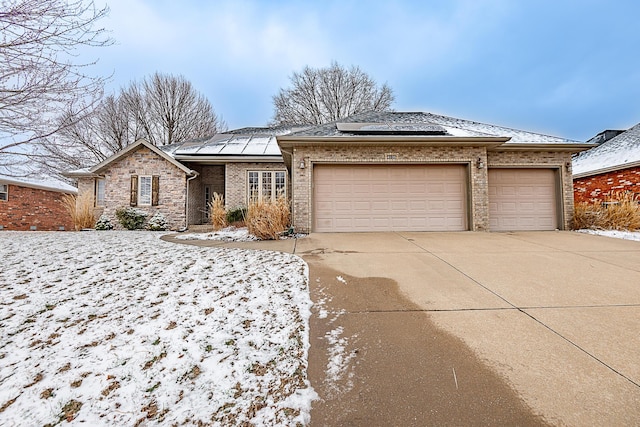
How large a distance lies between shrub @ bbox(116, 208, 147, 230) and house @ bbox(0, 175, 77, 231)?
160 inches

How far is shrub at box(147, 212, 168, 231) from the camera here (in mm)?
10217

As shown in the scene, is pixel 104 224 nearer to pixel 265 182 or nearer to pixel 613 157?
pixel 265 182

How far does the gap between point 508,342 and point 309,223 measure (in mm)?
6169

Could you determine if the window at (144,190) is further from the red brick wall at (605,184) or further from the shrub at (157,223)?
the red brick wall at (605,184)

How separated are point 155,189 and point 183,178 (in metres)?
1.19

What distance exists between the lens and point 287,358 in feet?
6.49

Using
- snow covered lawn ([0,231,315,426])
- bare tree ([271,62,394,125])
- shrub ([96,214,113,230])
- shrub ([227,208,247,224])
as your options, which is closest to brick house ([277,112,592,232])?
shrub ([227,208,247,224])

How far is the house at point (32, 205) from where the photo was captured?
12133mm

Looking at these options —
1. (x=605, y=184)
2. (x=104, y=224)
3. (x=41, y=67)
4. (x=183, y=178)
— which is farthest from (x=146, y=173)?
(x=605, y=184)

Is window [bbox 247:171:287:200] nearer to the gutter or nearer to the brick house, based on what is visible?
the gutter

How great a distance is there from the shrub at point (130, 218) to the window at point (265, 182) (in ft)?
13.9

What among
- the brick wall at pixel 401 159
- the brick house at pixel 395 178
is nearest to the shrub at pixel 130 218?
the brick house at pixel 395 178

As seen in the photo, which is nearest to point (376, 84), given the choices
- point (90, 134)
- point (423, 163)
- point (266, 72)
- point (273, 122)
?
point (273, 122)

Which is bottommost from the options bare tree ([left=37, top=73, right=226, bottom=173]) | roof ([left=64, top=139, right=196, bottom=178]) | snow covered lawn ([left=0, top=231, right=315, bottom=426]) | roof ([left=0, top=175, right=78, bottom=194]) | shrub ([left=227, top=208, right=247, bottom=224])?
snow covered lawn ([left=0, top=231, right=315, bottom=426])
